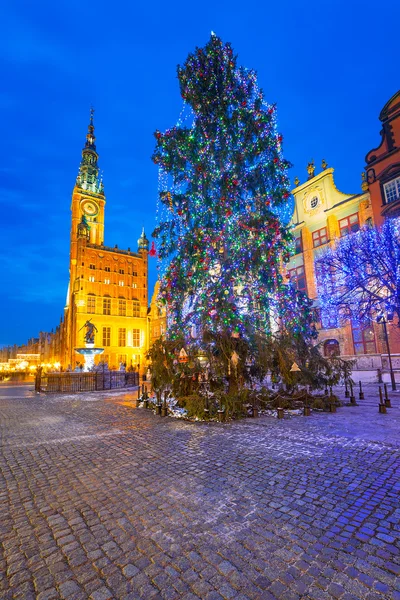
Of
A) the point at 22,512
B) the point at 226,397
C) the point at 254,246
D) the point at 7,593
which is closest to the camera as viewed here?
the point at 7,593

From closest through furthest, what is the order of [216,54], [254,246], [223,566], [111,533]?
A: [223,566] < [111,533] < [254,246] < [216,54]

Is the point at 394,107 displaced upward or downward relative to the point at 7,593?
upward

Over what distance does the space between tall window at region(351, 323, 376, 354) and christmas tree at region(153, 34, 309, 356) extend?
15534 millimetres

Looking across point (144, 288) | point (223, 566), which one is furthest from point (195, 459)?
point (144, 288)

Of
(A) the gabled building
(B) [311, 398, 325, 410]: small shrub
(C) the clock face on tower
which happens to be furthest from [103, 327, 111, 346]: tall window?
(B) [311, 398, 325, 410]: small shrub

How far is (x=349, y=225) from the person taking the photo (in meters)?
27.0

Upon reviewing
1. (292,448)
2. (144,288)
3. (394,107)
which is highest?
(394,107)

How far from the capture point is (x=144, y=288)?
58.0 metres

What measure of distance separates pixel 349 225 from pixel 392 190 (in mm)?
4352

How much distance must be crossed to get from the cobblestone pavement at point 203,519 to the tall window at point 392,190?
22.8 metres

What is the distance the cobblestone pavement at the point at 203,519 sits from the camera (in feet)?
8.38

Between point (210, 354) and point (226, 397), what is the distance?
1.71 metres

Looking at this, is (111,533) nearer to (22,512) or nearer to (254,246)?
(22,512)

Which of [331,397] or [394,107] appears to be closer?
[331,397]
